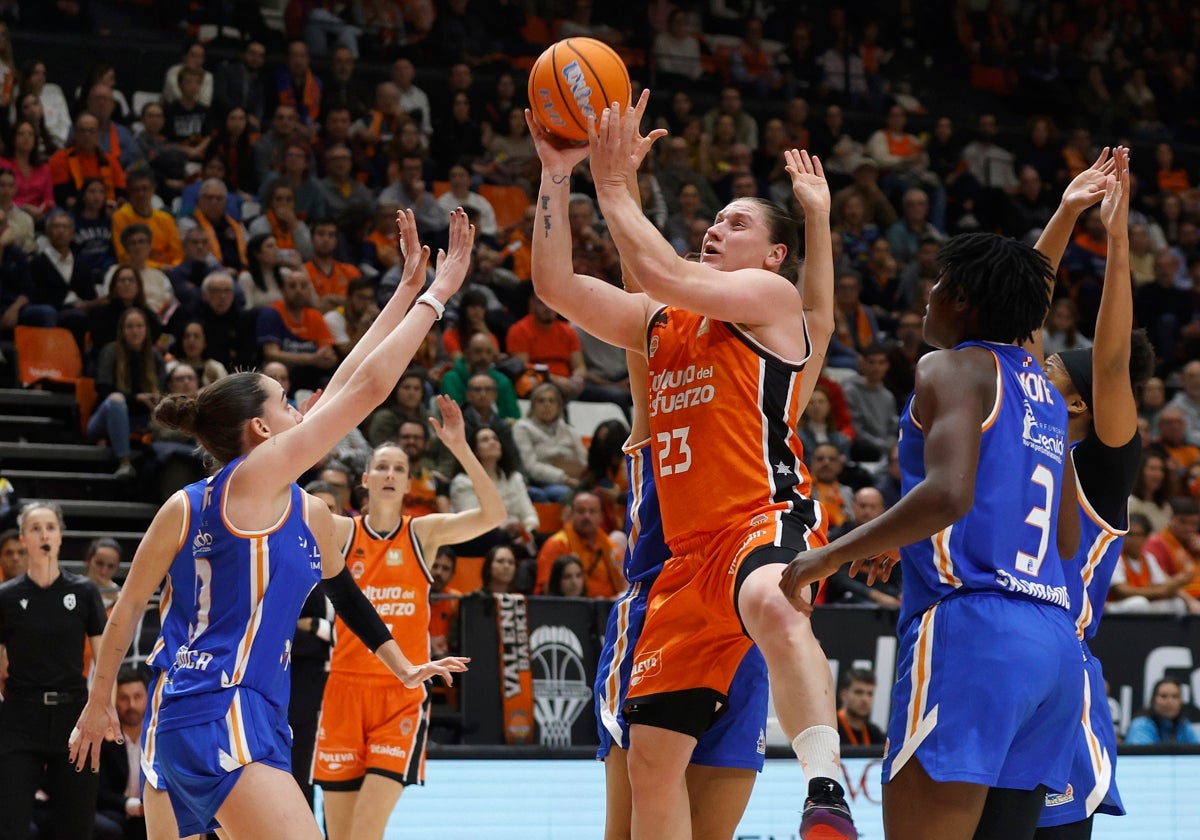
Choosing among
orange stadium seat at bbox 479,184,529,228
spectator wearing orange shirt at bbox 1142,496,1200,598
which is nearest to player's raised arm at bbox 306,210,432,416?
spectator wearing orange shirt at bbox 1142,496,1200,598

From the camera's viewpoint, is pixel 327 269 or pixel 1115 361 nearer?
pixel 1115 361

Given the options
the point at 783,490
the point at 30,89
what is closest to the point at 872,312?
the point at 30,89

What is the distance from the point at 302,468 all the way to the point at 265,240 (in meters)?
8.29

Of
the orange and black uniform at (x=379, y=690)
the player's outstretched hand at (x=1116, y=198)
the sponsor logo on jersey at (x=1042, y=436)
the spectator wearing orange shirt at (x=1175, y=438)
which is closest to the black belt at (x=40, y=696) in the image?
the orange and black uniform at (x=379, y=690)

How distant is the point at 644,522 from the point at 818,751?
1.06 metres

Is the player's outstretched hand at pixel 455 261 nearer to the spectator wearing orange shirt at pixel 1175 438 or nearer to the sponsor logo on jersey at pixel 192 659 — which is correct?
the sponsor logo on jersey at pixel 192 659

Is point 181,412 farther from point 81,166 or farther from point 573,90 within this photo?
point 81,166

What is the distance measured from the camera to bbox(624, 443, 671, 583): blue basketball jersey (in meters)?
4.73

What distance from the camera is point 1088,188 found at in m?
4.77

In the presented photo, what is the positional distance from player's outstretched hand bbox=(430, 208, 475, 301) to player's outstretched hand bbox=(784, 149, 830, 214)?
3.39 ft

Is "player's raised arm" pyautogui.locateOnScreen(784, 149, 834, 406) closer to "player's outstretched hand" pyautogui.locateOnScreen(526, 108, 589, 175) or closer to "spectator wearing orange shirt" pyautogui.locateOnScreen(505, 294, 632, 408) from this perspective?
"player's outstretched hand" pyautogui.locateOnScreen(526, 108, 589, 175)

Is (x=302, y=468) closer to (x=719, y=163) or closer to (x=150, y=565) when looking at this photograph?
(x=150, y=565)

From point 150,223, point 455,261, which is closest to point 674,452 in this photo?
point 455,261

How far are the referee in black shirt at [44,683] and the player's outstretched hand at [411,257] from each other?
11.9ft
